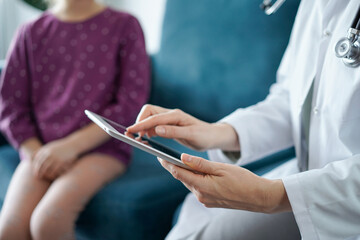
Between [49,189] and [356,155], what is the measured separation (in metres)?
0.73

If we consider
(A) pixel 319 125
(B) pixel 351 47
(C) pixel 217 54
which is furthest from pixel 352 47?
(C) pixel 217 54

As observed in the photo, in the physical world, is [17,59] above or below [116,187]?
above

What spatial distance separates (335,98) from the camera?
22.2 inches

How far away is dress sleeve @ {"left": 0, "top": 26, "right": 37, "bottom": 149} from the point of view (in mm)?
1052

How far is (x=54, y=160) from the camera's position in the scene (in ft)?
3.02

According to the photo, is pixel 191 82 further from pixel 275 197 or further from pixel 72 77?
pixel 275 197

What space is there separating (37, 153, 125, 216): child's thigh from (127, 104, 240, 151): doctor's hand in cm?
29

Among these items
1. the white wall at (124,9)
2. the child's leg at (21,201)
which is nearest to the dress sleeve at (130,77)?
the child's leg at (21,201)

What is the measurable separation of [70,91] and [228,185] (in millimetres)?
711

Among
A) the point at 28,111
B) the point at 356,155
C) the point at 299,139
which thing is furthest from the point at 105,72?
the point at 356,155

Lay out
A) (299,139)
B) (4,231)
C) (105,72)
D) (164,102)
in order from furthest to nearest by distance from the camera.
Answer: (164,102) → (105,72) → (4,231) → (299,139)

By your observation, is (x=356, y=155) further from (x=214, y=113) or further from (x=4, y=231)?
(x=4, y=231)

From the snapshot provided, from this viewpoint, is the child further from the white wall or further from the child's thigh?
the white wall

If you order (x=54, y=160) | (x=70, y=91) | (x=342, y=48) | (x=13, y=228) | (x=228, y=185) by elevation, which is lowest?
(x=13, y=228)
